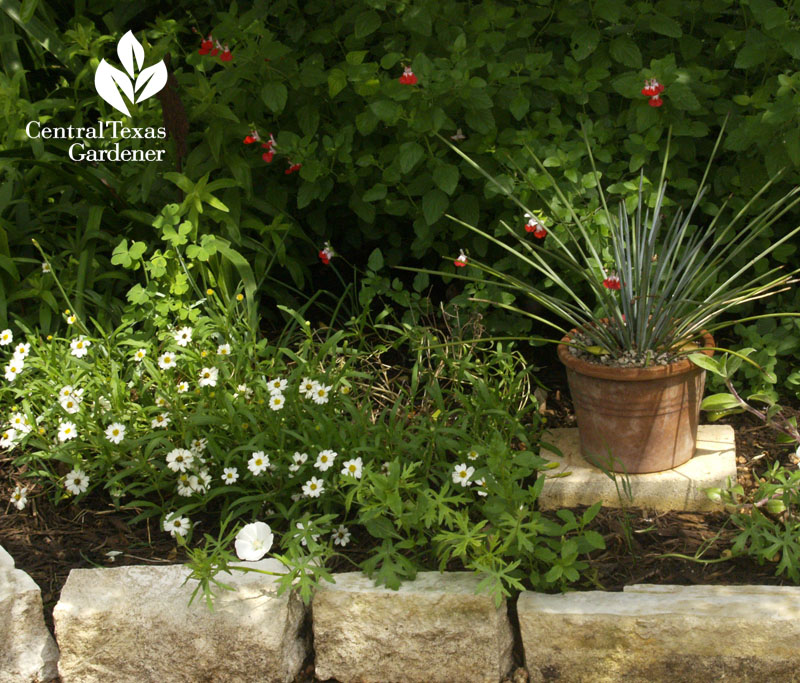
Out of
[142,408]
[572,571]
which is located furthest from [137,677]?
[572,571]

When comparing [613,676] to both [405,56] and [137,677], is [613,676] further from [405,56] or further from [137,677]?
[405,56]

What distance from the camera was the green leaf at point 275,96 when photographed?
3.09 meters

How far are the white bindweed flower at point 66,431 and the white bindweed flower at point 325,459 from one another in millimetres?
787

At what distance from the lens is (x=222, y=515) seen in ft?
8.47

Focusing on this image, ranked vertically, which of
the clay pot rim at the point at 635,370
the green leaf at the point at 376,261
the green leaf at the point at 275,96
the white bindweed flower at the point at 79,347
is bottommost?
the clay pot rim at the point at 635,370

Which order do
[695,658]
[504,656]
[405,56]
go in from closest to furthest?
[695,658] → [504,656] → [405,56]

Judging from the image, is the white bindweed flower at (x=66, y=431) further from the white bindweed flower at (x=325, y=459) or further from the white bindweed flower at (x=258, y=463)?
the white bindweed flower at (x=325, y=459)

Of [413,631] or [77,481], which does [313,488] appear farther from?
[77,481]

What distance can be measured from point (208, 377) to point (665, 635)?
4.94 ft

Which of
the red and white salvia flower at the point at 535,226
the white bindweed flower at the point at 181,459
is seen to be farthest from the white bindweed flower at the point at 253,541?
the red and white salvia flower at the point at 535,226

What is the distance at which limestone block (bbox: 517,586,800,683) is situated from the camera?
2092 millimetres

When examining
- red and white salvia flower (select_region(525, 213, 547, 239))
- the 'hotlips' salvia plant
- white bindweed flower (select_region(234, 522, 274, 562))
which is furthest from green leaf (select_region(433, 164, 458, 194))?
white bindweed flower (select_region(234, 522, 274, 562))

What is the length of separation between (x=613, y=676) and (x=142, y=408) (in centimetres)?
160

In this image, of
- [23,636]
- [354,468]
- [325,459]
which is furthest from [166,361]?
[23,636]
